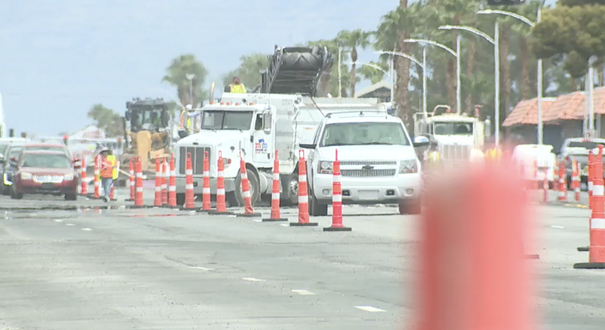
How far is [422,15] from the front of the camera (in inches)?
3445

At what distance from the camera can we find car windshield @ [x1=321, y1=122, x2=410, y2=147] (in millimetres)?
27516

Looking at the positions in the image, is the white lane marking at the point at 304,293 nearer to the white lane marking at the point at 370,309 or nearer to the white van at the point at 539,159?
the white lane marking at the point at 370,309

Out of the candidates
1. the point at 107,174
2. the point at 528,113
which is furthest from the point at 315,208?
the point at 528,113

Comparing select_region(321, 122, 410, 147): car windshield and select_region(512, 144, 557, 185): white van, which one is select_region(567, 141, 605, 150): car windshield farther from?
select_region(321, 122, 410, 147): car windshield

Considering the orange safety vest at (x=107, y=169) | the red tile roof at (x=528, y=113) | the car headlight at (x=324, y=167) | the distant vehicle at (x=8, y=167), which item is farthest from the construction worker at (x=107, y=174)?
the red tile roof at (x=528, y=113)

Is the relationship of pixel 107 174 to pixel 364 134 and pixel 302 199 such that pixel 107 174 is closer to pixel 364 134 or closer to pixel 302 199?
pixel 364 134

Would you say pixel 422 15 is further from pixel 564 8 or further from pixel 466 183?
pixel 466 183

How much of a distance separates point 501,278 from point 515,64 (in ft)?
449

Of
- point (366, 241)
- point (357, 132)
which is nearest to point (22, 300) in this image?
point (366, 241)

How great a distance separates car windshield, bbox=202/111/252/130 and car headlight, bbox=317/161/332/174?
8089 millimetres

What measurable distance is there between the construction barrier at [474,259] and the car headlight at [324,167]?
23948 mm

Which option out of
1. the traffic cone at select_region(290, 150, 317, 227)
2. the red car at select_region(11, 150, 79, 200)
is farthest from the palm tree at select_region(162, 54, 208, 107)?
the traffic cone at select_region(290, 150, 317, 227)

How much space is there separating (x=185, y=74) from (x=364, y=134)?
158053 millimetres

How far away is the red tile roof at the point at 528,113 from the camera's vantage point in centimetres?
8881
